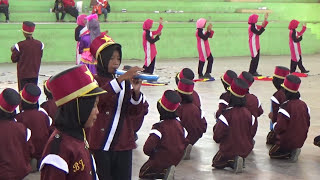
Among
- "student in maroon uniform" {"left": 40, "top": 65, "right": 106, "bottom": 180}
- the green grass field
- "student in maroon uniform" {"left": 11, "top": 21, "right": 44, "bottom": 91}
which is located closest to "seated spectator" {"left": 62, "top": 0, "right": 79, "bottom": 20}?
the green grass field

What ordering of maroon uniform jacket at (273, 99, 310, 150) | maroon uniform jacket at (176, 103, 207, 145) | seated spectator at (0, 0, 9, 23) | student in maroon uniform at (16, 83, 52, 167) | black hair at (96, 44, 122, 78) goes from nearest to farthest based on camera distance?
black hair at (96, 44, 122, 78)
student in maroon uniform at (16, 83, 52, 167)
maroon uniform jacket at (273, 99, 310, 150)
maroon uniform jacket at (176, 103, 207, 145)
seated spectator at (0, 0, 9, 23)

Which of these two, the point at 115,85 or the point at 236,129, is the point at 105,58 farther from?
the point at 236,129

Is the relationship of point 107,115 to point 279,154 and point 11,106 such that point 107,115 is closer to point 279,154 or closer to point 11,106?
point 11,106

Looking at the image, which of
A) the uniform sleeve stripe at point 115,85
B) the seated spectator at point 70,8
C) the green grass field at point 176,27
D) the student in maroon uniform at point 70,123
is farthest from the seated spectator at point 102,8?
the student in maroon uniform at point 70,123

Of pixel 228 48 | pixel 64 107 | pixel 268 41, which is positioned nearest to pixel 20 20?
pixel 228 48

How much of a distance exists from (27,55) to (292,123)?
463 cm

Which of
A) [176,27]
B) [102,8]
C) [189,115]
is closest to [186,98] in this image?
[189,115]

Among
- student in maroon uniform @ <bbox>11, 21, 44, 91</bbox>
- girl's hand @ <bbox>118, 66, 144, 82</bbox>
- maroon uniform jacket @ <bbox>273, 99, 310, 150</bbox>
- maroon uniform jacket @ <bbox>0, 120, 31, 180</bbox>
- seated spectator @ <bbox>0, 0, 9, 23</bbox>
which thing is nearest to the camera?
girl's hand @ <bbox>118, 66, 144, 82</bbox>

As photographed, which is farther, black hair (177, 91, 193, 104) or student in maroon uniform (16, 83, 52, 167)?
black hair (177, 91, 193, 104)

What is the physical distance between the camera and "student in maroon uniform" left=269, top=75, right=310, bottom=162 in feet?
22.5

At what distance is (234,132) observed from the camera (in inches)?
251

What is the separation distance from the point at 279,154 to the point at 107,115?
3198 millimetres

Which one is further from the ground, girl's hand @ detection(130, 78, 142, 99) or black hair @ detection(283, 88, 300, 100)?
girl's hand @ detection(130, 78, 142, 99)

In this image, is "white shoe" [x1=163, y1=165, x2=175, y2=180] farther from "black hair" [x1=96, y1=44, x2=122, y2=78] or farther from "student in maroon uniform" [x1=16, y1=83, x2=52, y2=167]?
"black hair" [x1=96, y1=44, x2=122, y2=78]
